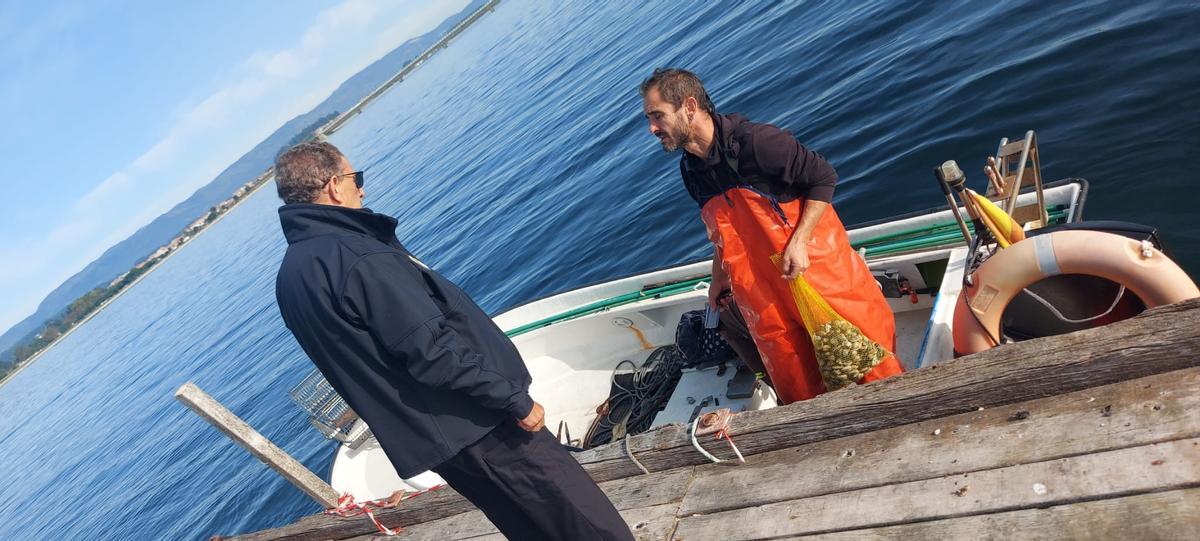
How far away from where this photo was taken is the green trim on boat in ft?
15.1

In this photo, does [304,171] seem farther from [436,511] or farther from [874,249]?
[874,249]

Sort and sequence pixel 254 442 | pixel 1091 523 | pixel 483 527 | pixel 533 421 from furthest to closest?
pixel 254 442, pixel 483 527, pixel 533 421, pixel 1091 523

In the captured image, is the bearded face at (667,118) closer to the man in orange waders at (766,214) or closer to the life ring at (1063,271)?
the man in orange waders at (766,214)

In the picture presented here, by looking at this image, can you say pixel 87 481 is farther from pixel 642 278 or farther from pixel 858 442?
pixel 858 442

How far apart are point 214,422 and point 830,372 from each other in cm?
494

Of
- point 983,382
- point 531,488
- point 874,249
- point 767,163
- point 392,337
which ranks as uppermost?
point 392,337

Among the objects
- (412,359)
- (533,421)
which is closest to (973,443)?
(533,421)

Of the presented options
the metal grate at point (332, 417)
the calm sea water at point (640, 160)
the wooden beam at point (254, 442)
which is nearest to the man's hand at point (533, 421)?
the wooden beam at point (254, 442)

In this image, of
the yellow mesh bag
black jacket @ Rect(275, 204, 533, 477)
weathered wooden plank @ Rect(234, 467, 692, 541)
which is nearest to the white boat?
the yellow mesh bag

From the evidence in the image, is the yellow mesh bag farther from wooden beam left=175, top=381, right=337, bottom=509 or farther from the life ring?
wooden beam left=175, top=381, right=337, bottom=509

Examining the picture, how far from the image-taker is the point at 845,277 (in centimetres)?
353

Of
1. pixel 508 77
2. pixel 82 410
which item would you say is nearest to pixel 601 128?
pixel 508 77

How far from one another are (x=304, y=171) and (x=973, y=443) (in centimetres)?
270

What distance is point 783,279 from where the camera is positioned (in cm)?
352
